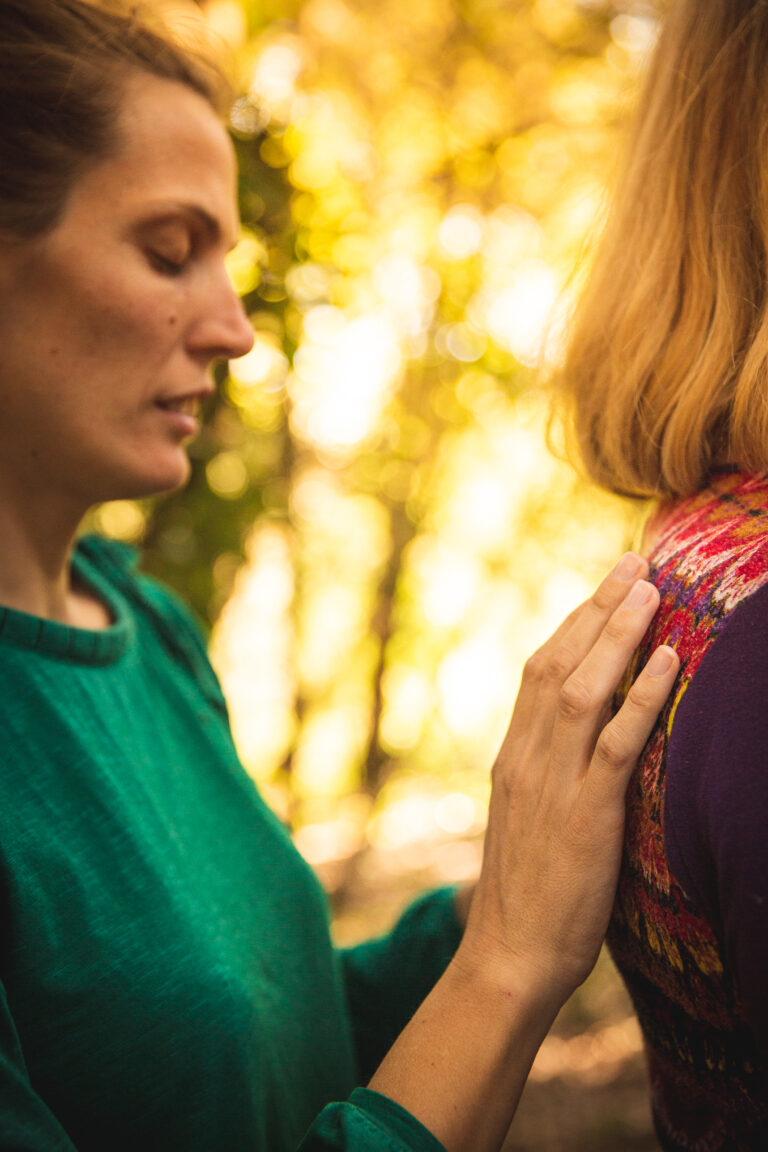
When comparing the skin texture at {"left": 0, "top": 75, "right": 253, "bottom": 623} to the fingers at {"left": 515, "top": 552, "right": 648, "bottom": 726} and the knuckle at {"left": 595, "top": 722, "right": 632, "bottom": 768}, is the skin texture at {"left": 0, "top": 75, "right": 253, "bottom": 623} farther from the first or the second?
the knuckle at {"left": 595, "top": 722, "right": 632, "bottom": 768}

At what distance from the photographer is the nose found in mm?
1519

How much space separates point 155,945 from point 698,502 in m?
0.94

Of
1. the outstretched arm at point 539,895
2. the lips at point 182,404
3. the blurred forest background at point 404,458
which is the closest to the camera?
the outstretched arm at point 539,895

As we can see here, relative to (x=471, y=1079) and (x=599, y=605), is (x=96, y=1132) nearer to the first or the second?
(x=471, y=1079)

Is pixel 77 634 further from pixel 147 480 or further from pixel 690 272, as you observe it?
pixel 690 272

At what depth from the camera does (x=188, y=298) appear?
58.1 inches

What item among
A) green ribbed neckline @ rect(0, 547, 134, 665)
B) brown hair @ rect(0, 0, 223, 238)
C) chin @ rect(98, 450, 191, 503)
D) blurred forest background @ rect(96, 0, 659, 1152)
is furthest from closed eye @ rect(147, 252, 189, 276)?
blurred forest background @ rect(96, 0, 659, 1152)

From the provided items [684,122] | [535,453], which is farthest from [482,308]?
[684,122]

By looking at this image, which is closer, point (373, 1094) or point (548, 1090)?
point (373, 1094)

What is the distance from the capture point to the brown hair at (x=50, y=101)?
1.30 meters

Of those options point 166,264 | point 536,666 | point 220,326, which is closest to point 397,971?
point 536,666

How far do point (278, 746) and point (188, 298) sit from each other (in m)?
4.60

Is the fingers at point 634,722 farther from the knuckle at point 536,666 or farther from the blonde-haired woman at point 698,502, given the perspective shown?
the knuckle at point 536,666

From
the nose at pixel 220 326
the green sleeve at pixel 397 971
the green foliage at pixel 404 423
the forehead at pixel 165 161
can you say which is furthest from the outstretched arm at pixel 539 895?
the green foliage at pixel 404 423
